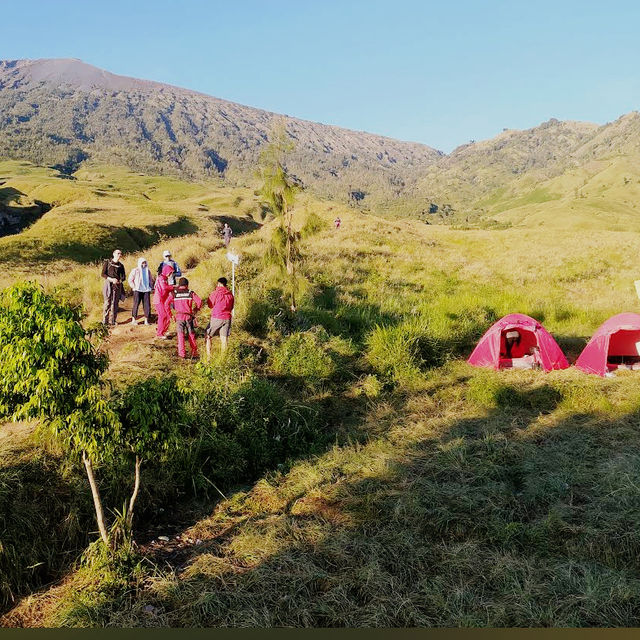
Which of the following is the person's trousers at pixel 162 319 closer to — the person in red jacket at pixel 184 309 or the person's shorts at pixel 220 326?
the person in red jacket at pixel 184 309

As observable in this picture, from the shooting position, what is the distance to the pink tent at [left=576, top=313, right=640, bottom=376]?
11.6 meters

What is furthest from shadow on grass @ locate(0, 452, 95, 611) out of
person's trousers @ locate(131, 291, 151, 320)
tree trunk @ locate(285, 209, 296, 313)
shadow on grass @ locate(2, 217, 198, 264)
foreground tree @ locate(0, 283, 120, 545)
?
shadow on grass @ locate(2, 217, 198, 264)

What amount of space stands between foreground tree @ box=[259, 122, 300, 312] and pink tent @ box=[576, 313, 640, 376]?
767cm

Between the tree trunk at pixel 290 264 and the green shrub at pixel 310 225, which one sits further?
the tree trunk at pixel 290 264

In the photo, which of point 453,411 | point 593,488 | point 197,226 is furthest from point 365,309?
Answer: point 197,226

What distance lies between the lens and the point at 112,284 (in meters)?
11.8

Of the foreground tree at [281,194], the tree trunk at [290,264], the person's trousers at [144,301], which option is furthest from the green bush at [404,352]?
the person's trousers at [144,301]

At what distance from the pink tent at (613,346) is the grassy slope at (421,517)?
0.79 metres

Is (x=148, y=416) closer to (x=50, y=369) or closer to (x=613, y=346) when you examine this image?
(x=50, y=369)

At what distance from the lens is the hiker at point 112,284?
1159 cm

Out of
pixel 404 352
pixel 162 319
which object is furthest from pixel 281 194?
pixel 404 352

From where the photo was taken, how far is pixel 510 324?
40.5ft

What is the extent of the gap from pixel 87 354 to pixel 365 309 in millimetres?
11471

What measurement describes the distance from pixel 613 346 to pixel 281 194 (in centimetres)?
977
